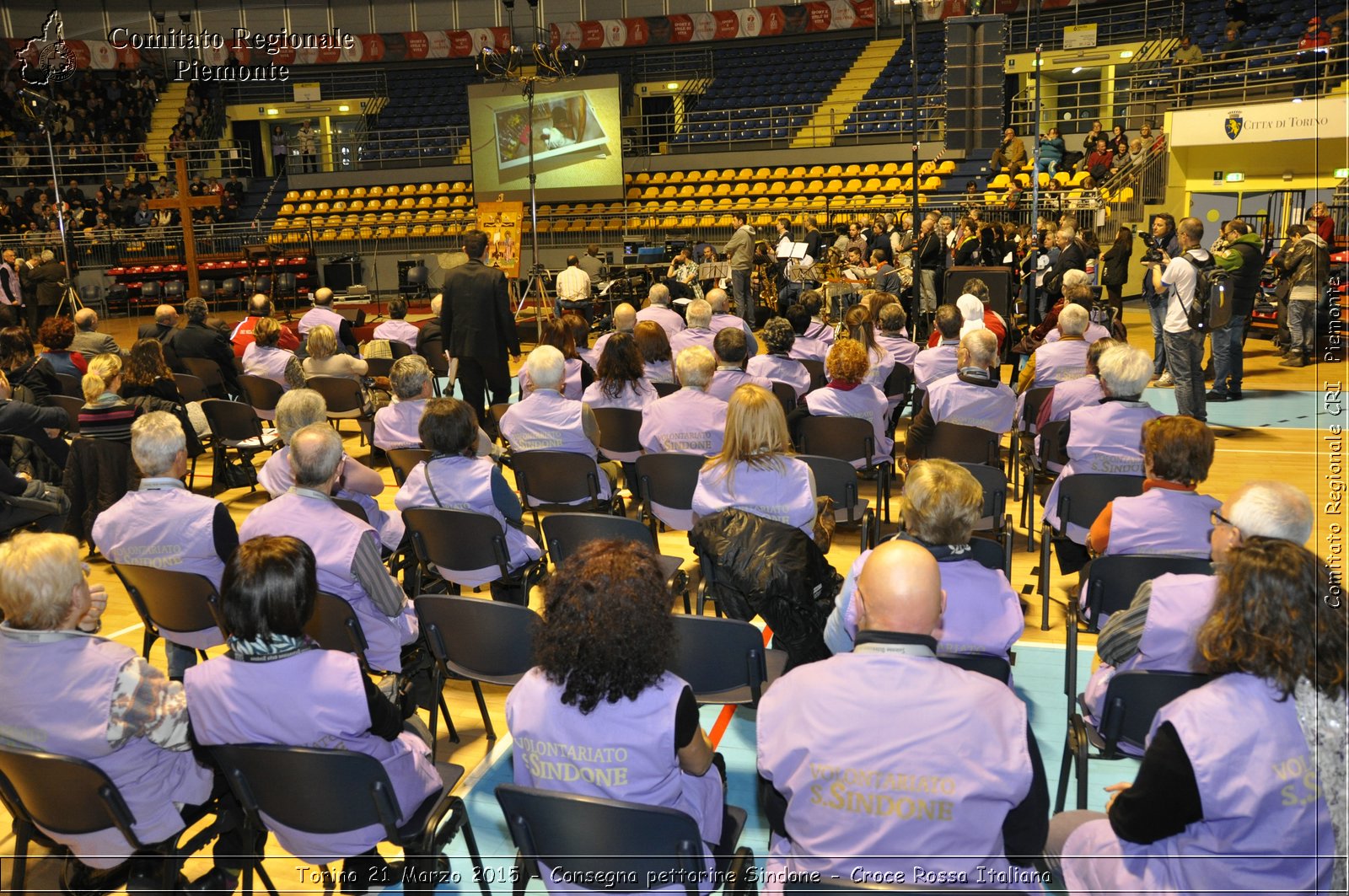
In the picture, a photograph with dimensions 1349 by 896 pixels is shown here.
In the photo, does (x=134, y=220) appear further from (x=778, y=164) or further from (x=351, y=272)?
(x=778, y=164)

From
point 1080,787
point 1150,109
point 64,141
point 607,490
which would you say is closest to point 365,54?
point 64,141

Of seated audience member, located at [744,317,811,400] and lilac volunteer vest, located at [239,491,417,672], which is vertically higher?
seated audience member, located at [744,317,811,400]

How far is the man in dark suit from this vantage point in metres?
7.59

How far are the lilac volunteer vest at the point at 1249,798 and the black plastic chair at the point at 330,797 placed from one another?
168 cm

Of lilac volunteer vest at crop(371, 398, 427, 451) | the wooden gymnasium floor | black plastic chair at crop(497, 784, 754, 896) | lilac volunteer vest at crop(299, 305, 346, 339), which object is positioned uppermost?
lilac volunteer vest at crop(299, 305, 346, 339)

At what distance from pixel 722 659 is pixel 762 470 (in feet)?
2.89

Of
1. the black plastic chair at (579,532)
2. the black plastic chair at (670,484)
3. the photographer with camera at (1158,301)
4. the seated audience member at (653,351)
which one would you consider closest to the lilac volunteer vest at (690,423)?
the black plastic chair at (670,484)

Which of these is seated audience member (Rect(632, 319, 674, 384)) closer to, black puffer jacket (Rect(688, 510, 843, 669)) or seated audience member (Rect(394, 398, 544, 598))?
seated audience member (Rect(394, 398, 544, 598))

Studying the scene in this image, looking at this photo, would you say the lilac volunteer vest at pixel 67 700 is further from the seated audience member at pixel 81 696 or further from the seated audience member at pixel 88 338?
the seated audience member at pixel 88 338

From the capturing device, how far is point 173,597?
11.7ft

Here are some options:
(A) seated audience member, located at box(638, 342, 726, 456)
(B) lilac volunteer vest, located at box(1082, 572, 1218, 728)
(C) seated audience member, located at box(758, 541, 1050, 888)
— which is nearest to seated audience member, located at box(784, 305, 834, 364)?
(A) seated audience member, located at box(638, 342, 726, 456)

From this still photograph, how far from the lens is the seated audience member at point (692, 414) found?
5031 mm

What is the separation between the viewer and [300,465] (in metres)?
3.41

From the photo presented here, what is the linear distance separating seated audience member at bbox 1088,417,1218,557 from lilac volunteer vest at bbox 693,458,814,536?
1082 millimetres
